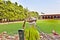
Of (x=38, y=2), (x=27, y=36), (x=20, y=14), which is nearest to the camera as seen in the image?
(x=27, y=36)

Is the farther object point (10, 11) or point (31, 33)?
point (10, 11)

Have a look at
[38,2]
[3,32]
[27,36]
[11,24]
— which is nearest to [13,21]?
[11,24]

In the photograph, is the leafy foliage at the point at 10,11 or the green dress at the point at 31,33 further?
the leafy foliage at the point at 10,11

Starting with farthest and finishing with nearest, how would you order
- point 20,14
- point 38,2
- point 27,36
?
point 20,14
point 38,2
point 27,36

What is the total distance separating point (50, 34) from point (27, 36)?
128 centimetres

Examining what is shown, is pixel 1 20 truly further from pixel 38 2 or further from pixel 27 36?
pixel 27 36

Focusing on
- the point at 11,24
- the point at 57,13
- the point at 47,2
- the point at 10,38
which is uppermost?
the point at 47,2

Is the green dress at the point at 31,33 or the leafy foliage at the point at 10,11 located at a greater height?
the leafy foliage at the point at 10,11

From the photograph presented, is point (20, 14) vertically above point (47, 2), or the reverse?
point (47, 2)

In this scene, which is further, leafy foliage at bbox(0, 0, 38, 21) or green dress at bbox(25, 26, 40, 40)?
leafy foliage at bbox(0, 0, 38, 21)

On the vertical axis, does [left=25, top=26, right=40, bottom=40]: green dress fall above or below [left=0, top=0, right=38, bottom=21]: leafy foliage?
below

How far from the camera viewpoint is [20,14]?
2586 millimetres

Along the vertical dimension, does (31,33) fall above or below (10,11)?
below

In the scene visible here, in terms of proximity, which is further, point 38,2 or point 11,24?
point 11,24
